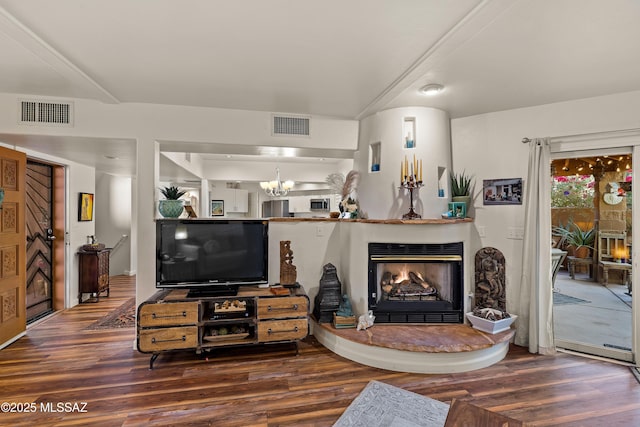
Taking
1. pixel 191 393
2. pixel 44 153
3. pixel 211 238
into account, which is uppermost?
pixel 44 153

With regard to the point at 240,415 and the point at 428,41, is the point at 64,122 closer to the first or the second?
the point at 240,415

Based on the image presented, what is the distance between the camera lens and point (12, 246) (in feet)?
10.2

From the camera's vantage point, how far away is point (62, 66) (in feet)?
7.03

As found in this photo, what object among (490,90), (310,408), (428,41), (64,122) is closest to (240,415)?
(310,408)

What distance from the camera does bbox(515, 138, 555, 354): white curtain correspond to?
2902 mm

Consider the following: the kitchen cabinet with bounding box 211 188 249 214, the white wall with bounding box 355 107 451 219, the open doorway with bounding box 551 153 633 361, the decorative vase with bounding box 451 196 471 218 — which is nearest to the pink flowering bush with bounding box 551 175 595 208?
the open doorway with bounding box 551 153 633 361

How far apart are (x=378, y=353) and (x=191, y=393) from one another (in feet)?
5.00

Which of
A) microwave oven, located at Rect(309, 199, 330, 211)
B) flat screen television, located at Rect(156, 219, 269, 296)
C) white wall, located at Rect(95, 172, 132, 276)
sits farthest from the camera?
microwave oven, located at Rect(309, 199, 330, 211)

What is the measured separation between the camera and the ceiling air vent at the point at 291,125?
3.17 m

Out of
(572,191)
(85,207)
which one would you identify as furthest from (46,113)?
(572,191)

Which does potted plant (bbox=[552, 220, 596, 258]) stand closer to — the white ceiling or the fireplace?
the fireplace

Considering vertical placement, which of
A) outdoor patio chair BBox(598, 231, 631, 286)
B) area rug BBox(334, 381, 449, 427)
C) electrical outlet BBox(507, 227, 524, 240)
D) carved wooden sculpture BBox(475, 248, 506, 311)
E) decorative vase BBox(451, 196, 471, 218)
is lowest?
area rug BBox(334, 381, 449, 427)

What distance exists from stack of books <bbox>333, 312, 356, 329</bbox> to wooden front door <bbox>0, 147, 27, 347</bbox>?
3.26m

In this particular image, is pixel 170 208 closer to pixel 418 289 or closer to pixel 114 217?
pixel 418 289
